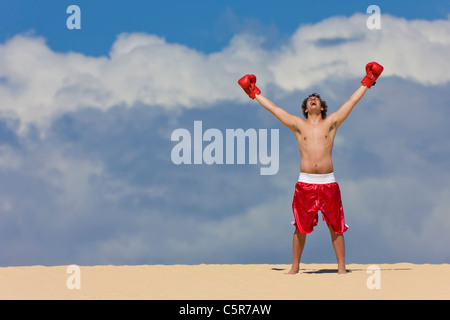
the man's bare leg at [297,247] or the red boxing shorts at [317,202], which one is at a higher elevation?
the red boxing shorts at [317,202]

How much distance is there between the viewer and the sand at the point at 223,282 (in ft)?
22.8

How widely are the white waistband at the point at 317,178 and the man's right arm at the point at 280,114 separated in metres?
0.69

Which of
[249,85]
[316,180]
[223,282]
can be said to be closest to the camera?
[223,282]

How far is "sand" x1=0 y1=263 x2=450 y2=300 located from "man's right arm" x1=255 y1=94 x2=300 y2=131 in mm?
Result: 2106

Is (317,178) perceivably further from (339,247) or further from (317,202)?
(339,247)

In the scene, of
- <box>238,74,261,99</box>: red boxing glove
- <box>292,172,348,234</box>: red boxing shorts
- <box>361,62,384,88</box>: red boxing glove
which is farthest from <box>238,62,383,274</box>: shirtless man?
<box>238,74,261,99</box>: red boxing glove

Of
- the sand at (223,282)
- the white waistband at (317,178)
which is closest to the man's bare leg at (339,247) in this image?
the sand at (223,282)

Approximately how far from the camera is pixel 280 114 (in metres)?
9.24

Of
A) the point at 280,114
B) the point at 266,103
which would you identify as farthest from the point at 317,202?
the point at 266,103

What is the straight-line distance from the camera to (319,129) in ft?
29.6

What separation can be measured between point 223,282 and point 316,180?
1995mm

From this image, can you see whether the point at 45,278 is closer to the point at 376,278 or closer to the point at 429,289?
the point at 376,278

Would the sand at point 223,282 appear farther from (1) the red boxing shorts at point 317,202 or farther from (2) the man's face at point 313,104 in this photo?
(2) the man's face at point 313,104

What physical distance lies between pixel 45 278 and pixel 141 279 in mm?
1348
